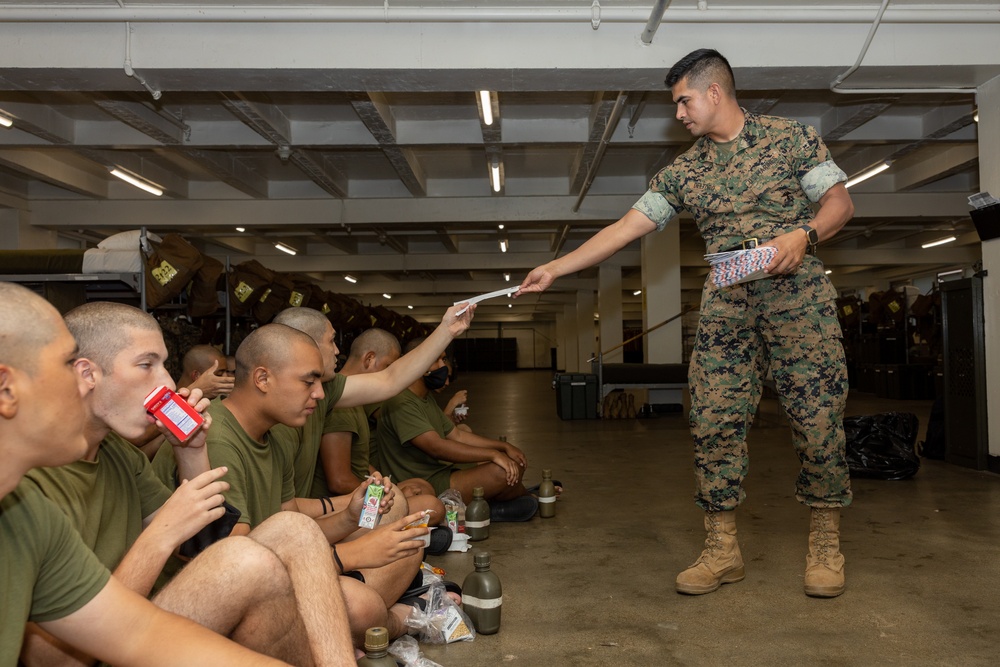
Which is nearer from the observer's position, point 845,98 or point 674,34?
point 674,34

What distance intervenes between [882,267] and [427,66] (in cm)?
1931

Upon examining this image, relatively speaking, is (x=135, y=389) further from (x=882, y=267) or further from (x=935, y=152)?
(x=882, y=267)

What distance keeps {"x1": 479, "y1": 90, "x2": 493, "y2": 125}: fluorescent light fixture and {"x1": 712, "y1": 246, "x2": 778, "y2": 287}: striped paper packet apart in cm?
398

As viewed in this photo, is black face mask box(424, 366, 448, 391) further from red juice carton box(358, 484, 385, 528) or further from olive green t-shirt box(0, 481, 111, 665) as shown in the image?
olive green t-shirt box(0, 481, 111, 665)

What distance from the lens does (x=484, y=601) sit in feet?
8.86

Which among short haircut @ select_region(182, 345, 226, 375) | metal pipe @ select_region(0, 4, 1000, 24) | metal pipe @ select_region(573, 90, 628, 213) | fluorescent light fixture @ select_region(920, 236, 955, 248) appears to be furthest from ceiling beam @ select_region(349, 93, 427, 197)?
fluorescent light fixture @ select_region(920, 236, 955, 248)

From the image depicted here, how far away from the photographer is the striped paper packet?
2.65 meters

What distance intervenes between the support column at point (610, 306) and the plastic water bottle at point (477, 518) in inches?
462

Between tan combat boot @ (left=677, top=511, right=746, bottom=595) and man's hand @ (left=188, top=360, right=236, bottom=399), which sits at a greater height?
man's hand @ (left=188, top=360, right=236, bottom=399)

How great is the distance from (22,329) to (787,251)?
229 centimetres

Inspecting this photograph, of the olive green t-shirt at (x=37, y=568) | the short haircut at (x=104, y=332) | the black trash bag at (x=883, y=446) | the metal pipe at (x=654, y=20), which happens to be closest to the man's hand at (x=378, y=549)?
the short haircut at (x=104, y=332)

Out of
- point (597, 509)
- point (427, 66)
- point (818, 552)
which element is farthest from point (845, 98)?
point (818, 552)

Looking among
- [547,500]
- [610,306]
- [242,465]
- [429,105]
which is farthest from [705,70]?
[610,306]

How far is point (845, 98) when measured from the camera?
23.9ft
